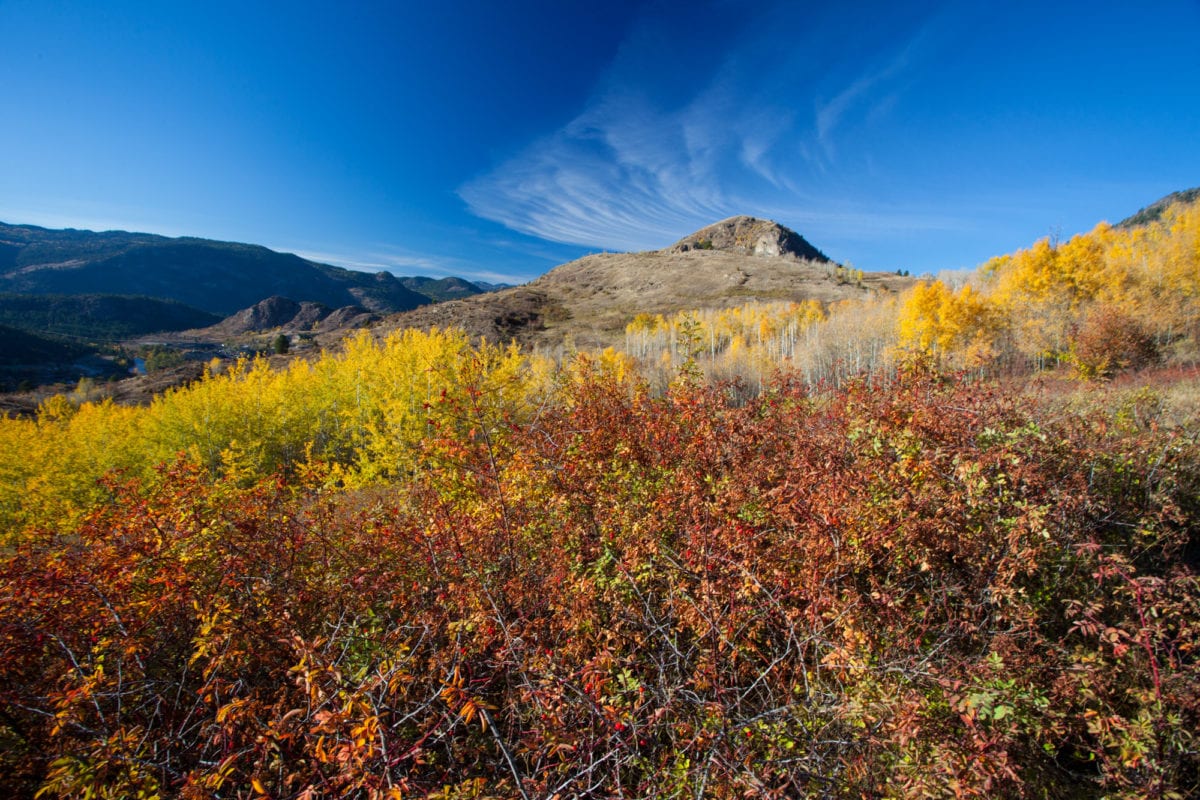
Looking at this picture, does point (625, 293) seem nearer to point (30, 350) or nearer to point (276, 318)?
point (30, 350)

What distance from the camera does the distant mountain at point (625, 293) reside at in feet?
289

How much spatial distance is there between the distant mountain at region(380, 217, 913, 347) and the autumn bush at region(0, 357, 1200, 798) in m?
71.9

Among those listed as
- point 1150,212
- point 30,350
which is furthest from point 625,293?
point 1150,212

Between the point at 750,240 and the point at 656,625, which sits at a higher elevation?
the point at 750,240

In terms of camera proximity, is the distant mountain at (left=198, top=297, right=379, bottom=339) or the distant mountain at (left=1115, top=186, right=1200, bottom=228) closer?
the distant mountain at (left=1115, top=186, right=1200, bottom=228)

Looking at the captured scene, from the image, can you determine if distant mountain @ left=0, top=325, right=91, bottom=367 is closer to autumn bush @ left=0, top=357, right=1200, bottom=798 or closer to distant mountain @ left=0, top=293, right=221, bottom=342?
distant mountain @ left=0, top=293, right=221, bottom=342

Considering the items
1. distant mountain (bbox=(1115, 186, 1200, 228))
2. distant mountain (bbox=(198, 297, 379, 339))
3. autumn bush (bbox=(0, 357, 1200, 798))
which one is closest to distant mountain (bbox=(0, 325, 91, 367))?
distant mountain (bbox=(198, 297, 379, 339))

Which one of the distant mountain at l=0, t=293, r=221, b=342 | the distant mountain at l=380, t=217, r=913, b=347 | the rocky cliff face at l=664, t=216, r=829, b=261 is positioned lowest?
the distant mountain at l=0, t=293, r=221, b=342

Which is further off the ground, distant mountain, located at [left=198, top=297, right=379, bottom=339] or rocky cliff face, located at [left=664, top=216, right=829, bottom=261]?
rocky cliff face, located at [left=664, top=216, right=829, bottom=261]

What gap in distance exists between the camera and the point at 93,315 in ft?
474

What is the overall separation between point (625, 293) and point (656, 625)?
116827mm

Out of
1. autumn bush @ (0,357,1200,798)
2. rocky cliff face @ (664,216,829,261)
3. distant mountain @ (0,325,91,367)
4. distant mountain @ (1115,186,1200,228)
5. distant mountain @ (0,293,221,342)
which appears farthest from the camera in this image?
rocky cliff face @ (664,216,829,261)

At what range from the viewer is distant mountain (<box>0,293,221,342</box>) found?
131375 millimetres

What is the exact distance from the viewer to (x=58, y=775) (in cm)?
222
